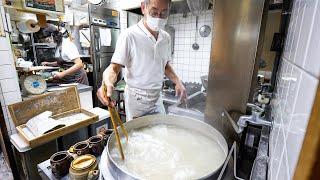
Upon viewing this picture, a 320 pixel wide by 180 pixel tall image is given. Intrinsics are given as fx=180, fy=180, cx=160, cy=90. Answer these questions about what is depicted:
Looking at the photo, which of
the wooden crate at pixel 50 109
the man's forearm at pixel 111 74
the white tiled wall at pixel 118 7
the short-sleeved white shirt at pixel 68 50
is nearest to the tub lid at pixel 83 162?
the man's forearm at pixel 111 74

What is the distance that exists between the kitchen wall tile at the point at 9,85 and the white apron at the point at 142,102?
1.62 metres

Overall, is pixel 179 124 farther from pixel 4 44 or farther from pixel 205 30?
pixel 205 30

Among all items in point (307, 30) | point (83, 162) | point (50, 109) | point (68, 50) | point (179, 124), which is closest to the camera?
point (307, 30)

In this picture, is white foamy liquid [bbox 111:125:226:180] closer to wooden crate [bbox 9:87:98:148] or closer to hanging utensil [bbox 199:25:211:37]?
wooden crate [bbox 9:87:98:148]

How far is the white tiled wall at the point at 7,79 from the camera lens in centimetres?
223

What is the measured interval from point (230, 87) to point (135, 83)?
3.31ft

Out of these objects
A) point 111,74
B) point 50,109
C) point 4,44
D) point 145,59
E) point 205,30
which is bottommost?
point 50,109

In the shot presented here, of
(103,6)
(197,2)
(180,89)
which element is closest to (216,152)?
(180,89)

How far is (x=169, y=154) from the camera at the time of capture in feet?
3.45

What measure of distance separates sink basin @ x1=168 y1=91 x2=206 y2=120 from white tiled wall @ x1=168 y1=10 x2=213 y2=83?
1.21 metres

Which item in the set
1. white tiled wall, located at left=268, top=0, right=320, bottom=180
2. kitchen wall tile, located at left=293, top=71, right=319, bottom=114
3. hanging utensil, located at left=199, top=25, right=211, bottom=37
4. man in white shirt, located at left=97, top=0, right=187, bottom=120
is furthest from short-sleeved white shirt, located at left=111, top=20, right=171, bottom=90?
hanging utensil, located at left=199, top=25, right=211, bottom=37

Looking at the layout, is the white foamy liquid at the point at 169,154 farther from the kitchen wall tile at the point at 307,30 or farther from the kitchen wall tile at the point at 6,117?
the kitchen wall tile at the point at 6,117

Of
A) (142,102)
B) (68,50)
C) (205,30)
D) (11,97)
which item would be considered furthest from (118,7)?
(142,102)

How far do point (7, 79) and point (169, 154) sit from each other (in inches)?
94.6
